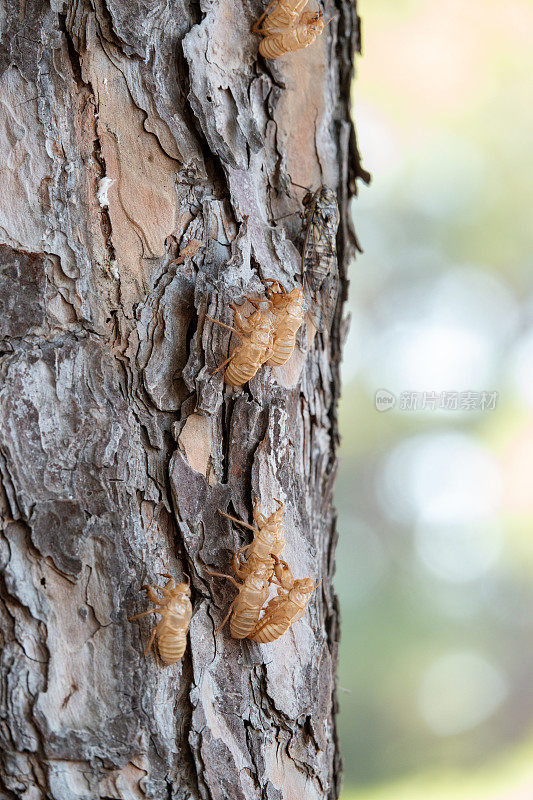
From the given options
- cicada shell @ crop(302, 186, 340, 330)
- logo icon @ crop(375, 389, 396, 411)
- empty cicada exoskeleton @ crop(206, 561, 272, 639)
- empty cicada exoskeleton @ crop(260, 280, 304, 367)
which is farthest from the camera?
logo icon @ crop(375, 389, 396, 411)

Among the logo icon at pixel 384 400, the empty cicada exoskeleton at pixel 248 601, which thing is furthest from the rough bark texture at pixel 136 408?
the logo icon at pixel 384 400

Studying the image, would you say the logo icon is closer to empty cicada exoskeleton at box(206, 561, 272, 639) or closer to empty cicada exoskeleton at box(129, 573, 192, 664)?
empty cicada exoskeleton at box(206, 561, 272, 639)

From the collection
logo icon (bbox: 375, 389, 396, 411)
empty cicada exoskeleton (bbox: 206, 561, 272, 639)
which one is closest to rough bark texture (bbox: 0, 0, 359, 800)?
empty cicada exoskeleton (bbox: 206, 561, 272, 639)

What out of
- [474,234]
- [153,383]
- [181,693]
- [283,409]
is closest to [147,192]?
[153,383]

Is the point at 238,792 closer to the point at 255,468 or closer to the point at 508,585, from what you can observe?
the point at 255,468

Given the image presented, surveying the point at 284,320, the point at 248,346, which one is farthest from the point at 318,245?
the point at 248,346

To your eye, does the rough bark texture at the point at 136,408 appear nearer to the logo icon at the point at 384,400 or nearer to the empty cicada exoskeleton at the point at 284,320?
the empty cicada exoskeleton at the point at 284,320
